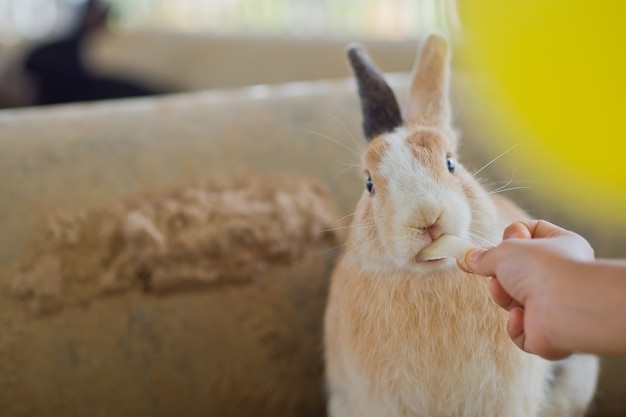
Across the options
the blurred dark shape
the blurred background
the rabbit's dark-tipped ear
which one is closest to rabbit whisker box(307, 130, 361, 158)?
the rabbit's dark-tipped ear

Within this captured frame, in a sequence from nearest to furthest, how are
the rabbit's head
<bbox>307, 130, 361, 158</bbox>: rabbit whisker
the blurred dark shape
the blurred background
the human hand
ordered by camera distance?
1. the human hand
2. the rabbit's head
3. <bbox>307, 130, 361, 158</bbox>: rabbit whisker
4. the blurred background
5. the blurred dark shape

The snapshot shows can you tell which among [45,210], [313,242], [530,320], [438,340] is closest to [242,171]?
[313,242]

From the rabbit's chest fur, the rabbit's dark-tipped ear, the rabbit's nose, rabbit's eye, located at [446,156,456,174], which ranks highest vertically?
the rabbit's dark-tipped ear

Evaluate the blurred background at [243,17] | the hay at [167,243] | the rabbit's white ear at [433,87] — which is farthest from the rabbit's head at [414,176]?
the blurred background at [243,17]

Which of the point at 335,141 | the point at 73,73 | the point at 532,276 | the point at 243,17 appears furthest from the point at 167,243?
the point at 243,17

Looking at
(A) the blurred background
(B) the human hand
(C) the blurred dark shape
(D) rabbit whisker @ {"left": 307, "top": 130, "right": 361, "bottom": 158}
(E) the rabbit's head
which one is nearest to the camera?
(B) the human hand

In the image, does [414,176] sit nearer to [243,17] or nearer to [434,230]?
[434,230]

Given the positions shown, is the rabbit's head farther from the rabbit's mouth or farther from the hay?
the hay

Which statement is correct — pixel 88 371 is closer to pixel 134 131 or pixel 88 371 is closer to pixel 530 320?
pixel 134 131
